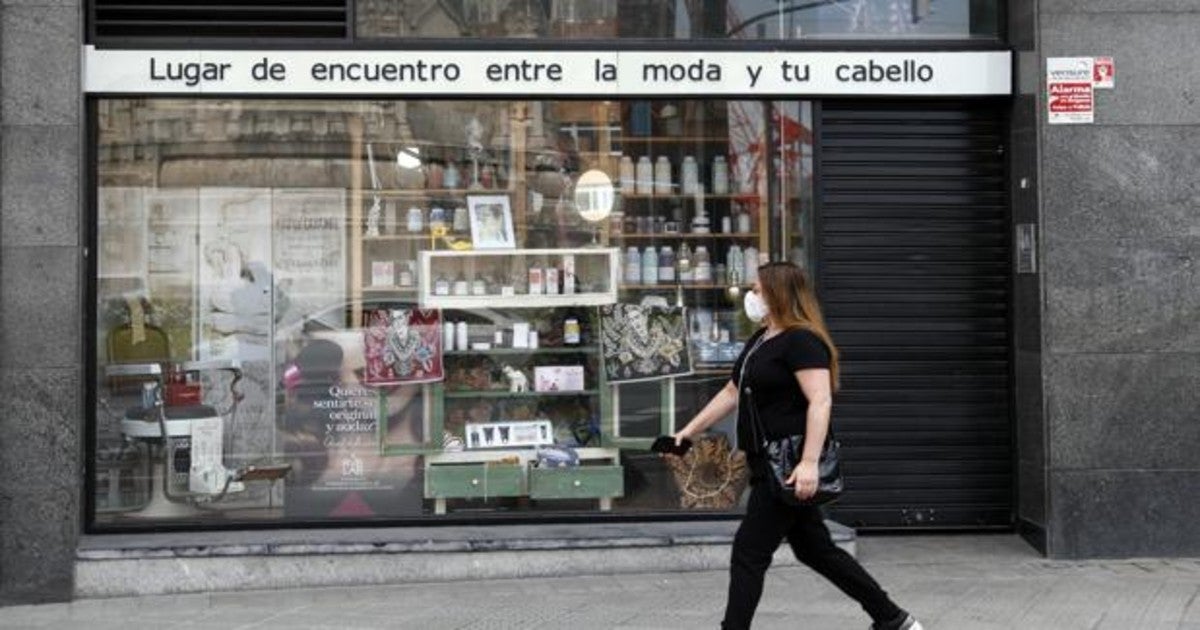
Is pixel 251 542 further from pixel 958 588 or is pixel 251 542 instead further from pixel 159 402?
pixel 958 588

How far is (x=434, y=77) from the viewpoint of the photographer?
8406mm

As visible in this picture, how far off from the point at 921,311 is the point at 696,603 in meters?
2.69

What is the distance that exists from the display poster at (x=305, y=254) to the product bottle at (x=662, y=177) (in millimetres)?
2022

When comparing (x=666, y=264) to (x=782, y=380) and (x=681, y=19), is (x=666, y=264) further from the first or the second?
(x=782, y=380)

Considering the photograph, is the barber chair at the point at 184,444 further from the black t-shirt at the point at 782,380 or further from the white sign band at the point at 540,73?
the black t-shirt at the point at 782,380

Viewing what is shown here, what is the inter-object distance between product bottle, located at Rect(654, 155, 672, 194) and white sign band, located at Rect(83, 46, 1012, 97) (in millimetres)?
529

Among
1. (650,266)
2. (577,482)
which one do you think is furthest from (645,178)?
(577,482)

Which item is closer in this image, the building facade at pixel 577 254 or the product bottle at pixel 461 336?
the building facade at pixel 577 254

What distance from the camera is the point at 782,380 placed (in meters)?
5.91

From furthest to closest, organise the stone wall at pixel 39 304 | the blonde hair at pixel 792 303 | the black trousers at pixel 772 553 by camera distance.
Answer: the stone wall at pixel 39 304
the blonde hair at pixel 792 303
the black trousers at pixel 772 553

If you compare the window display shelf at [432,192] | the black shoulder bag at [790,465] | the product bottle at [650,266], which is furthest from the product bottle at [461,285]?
the black shoulder bag at [790,465]

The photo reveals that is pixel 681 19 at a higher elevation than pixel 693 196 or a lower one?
higher

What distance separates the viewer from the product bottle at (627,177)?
8.91 meters

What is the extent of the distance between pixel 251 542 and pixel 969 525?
4523 mm
